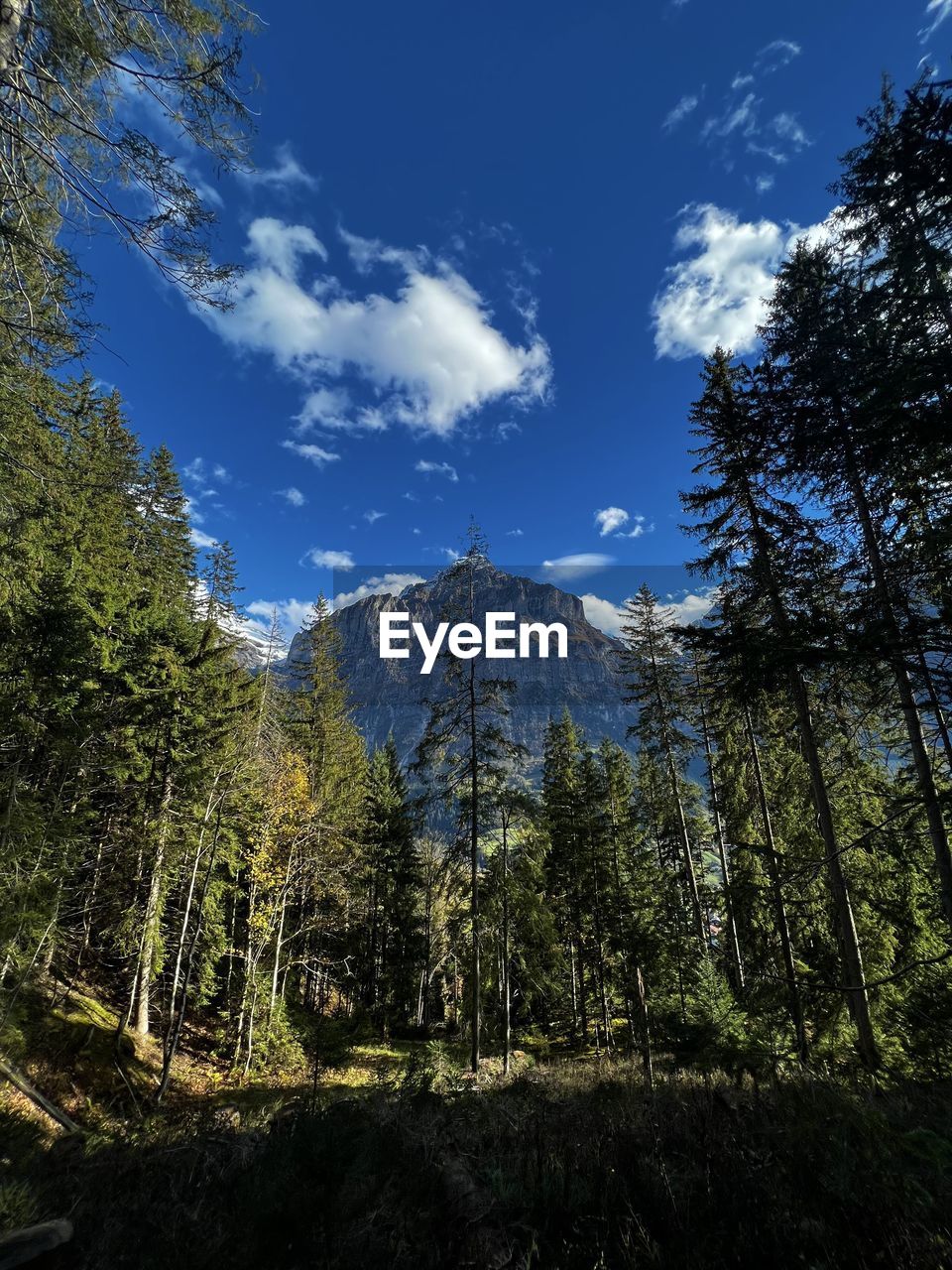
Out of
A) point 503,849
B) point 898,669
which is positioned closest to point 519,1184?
point 898,669

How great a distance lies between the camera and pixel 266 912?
17359mm

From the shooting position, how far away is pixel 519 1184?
4219 mm

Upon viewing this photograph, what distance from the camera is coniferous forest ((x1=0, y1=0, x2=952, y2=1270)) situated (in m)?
4.13

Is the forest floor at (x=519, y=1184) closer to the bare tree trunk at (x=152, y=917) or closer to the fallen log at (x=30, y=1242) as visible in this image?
the fallen log at (x=30, y=1242)

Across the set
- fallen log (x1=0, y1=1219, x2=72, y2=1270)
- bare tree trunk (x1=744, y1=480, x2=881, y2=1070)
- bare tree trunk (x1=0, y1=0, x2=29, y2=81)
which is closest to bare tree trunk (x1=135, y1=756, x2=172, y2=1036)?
fallen log (x1=0, y1=1219, x2=72, y2=1270)

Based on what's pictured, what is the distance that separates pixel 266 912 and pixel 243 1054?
14.6 ft

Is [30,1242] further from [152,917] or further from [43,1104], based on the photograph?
[152,917]

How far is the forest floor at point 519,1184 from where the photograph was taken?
3.38 meters

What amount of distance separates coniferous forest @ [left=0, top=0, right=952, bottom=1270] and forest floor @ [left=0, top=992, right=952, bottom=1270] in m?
0.04

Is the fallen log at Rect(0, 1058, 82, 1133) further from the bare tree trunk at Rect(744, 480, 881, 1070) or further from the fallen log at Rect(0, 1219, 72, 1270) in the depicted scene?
the bare tree trunk at Rect(744, 480, 881, 1070)

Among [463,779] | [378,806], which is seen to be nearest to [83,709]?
[463,779]

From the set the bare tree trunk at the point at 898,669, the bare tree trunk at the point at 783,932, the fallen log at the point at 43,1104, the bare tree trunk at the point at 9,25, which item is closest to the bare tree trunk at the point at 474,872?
the bare tree trunk at the point at 783,932

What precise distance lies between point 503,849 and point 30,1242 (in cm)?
1619

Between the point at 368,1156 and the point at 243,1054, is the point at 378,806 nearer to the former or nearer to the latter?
the point at 243,1054
